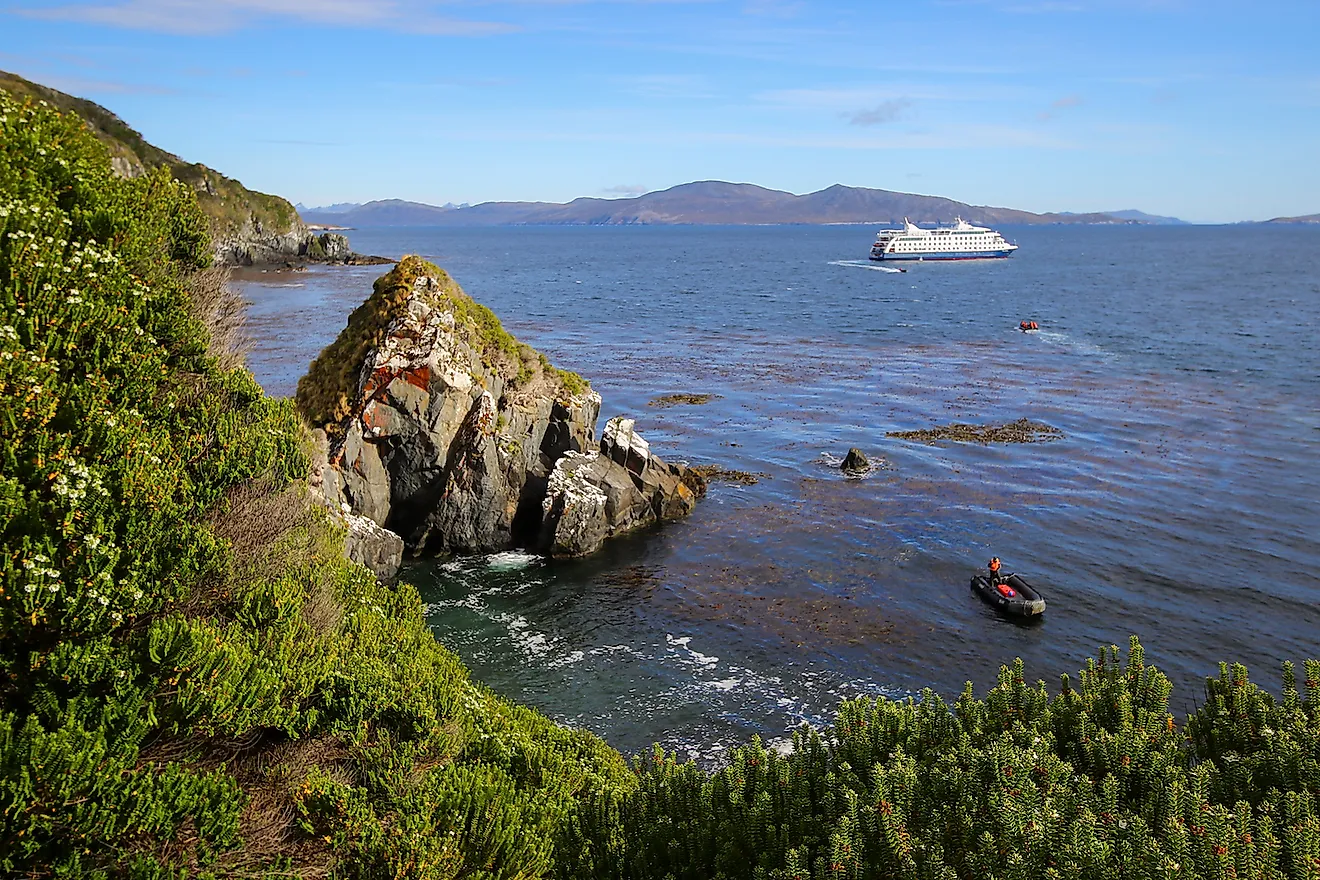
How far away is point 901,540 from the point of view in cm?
4581

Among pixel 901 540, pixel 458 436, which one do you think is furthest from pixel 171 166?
pixel 901 540

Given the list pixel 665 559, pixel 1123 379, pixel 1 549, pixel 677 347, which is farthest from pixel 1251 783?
pixel 677 347

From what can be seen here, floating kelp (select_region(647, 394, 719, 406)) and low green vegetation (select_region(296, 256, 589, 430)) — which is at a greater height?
low green vegetation (select_region(296, 256, 589, 430))

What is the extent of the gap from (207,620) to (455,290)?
1374 inches

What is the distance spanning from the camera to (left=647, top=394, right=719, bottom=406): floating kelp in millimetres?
72875

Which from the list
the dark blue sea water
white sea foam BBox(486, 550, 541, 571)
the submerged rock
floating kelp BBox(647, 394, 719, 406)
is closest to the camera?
the dark blue sea water

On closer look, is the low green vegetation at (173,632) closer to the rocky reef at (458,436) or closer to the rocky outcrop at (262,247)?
the rocky reef at (458,436)

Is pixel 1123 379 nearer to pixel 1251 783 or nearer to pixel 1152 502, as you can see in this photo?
pixel 1152 502

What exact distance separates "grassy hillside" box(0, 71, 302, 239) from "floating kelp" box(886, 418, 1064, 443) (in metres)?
112

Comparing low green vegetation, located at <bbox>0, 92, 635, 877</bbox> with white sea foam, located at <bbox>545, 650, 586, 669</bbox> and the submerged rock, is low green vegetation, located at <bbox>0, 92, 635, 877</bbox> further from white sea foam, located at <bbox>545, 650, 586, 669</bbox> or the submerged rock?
the submerged rock

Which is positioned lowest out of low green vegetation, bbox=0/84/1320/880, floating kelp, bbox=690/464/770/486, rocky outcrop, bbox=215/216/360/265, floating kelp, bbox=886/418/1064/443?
floating kelp, bbox=690/464/770/486

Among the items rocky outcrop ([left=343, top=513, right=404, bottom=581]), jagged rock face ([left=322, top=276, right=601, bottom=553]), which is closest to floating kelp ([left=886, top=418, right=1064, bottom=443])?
jagged rock face ([left=322, top=276, right=601, bottom=553])

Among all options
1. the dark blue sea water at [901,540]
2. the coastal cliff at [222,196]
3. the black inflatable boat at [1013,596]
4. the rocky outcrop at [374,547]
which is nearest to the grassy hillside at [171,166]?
the coastal cliff at [222,196]

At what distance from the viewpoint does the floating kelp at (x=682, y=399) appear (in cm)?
7288
